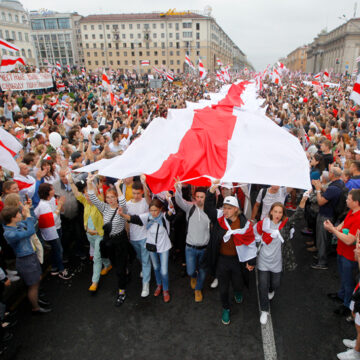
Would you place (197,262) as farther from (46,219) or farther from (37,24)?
(37,24)

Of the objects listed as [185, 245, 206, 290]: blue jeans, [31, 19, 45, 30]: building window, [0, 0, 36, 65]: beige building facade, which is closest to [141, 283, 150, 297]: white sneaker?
[185, 245, 206, 290]: blue jeans

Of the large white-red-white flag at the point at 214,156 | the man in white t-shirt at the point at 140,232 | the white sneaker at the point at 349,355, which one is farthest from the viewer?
the man in white t-shirt at the point at 140,232

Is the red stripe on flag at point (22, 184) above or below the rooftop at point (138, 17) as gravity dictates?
below

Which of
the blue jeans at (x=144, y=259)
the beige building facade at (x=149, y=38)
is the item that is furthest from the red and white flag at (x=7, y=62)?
the beige building facade at (x=149, y=38)

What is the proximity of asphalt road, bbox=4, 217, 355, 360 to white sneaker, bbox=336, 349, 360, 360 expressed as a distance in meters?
0.11

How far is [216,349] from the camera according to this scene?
3387 mm

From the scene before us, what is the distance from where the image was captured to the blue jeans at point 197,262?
406 centimetres

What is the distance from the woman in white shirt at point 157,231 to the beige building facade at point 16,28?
71.0 meters

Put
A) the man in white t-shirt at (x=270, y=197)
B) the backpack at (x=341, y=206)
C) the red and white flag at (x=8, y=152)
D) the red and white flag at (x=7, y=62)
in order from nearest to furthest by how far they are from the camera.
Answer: the red and white flag at (x=8, y=152) < the backpack at (x=341, y=206) < the man in white t-shirt at (x=270, y=197) < the red and white flag at (x=7, y=62)

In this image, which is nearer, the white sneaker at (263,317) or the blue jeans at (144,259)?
the white sneaker at (263,317)

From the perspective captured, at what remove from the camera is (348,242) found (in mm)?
3486

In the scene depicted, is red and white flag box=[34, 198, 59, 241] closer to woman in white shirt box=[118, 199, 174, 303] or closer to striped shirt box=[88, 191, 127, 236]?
striped shirt box=[88, 191, 127, 236]

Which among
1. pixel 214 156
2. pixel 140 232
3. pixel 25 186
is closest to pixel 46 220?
pixel 25 186

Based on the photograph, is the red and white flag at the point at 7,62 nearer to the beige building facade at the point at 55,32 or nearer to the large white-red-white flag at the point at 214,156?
the large white-red-white flag at the point at 214,156
